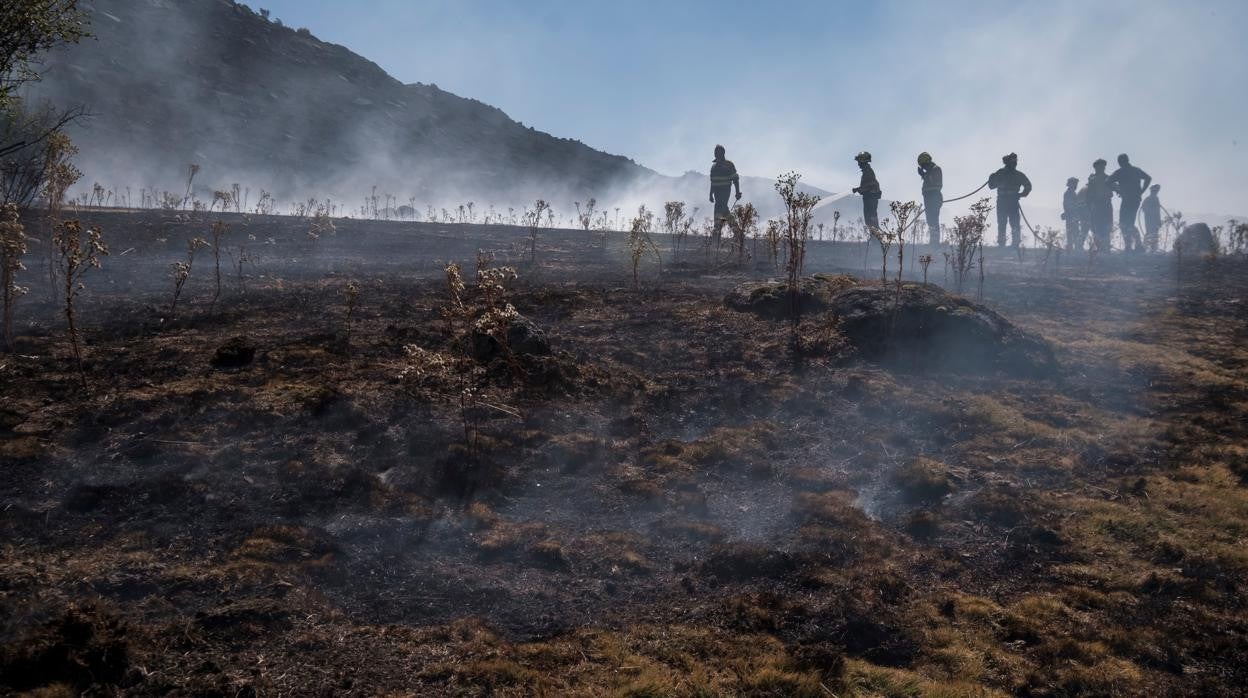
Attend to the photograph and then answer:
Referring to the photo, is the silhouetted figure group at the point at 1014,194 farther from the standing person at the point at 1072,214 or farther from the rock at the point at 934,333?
the rock at the point at 934,333

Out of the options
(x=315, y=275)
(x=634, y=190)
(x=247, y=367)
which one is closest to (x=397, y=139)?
(x=634, y=190)

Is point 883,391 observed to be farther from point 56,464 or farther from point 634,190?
point 634,190

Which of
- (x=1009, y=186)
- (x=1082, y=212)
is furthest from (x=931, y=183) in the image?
(x=1082, y=212)

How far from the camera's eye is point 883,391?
6.89 meters

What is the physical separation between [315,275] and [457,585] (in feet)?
29.1

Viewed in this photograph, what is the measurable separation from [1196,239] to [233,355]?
2635cm

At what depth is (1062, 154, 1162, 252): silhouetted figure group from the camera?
Result: 19.2m

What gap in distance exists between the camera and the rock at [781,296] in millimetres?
9242

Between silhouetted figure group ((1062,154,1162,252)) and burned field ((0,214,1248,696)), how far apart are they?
13.1 metres

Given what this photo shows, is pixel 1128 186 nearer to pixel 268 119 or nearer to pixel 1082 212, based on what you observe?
pixel 1082 212

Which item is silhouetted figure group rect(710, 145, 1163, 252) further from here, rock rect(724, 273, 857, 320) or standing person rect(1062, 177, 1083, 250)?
rock rect(724, 273, 857, 320)

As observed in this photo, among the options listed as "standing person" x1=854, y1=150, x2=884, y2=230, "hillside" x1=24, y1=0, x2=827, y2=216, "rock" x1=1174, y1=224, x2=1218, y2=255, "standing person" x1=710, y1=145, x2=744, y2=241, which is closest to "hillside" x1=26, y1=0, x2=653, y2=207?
"hillside" x1=24, y1=0, x2=827, y2=216

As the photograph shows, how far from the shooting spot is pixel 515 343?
6.96 metres

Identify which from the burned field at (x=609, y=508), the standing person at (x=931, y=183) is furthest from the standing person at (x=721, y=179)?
the burned field at (x=609, y=508)
